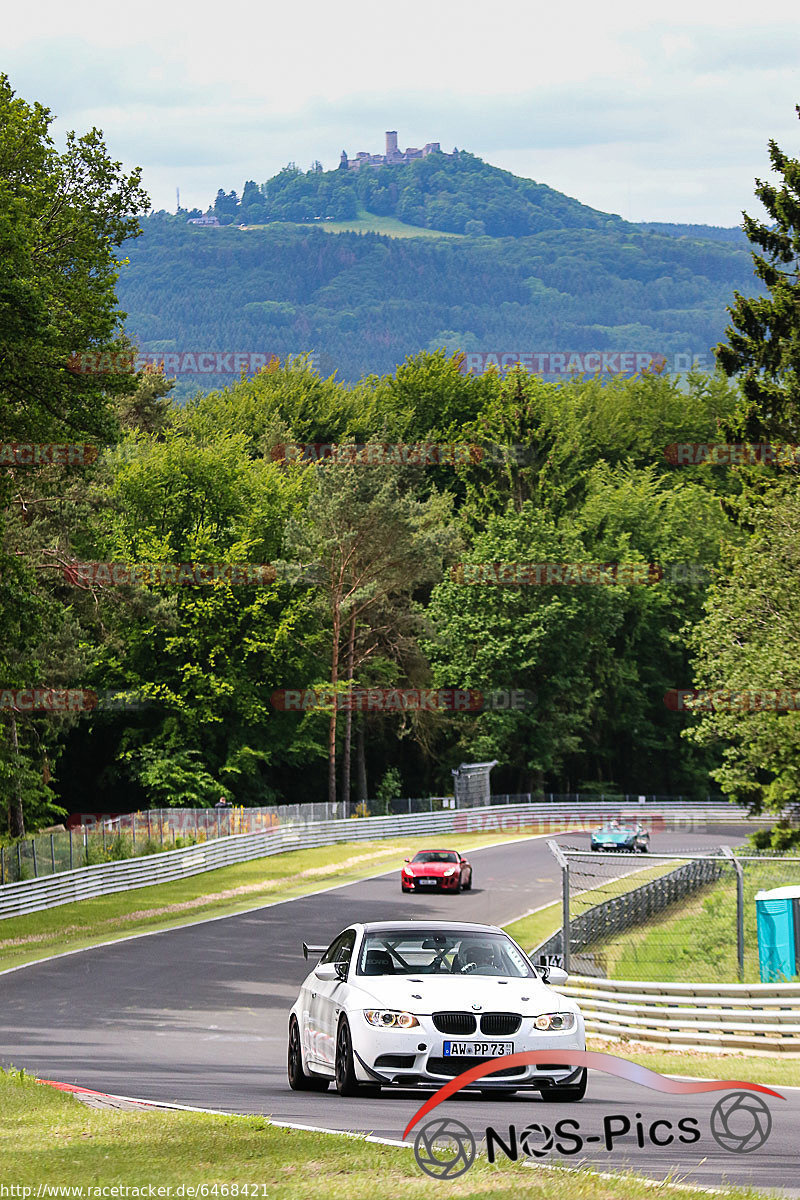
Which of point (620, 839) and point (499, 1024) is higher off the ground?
point (499, 1024)

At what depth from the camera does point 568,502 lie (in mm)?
89375

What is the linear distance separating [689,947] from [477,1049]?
42.0ft

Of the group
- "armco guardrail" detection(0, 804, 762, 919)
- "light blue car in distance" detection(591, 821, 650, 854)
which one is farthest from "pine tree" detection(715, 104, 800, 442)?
"armco guardrail" detection(0, 804, 762, 919)

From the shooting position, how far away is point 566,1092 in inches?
433

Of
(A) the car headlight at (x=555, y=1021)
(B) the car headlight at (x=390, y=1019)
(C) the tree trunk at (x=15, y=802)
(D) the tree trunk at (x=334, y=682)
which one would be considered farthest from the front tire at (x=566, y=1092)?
(D) the tree trunk at (x=334, y=682)

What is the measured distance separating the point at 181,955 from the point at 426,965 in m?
18.2

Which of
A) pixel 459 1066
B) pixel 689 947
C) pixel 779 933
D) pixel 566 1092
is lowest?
pixel 689 947

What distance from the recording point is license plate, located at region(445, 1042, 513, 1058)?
1059 centimetres

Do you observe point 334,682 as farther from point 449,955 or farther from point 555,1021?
point 555,1021

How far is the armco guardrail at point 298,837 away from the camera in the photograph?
3756 centimetres

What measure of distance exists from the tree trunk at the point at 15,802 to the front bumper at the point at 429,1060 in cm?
3071

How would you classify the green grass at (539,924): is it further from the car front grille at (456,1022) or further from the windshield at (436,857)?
the car front grille at (456,1022)

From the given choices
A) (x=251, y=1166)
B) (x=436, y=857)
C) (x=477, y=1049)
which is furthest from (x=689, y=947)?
(x=436, y=857)

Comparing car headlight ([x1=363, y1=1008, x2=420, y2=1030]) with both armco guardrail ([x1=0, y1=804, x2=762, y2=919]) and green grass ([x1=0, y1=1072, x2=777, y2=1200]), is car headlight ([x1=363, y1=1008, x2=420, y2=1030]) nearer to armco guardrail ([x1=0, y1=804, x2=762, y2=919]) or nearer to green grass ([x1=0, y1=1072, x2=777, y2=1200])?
green grass ([x1=0, y1=1072, x2=777, y2=1200])
